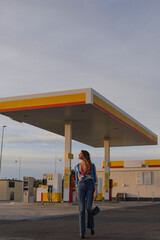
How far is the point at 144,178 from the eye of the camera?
33.8 meters

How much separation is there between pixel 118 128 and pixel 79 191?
59.5 ft

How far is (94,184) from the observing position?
715 centimetres

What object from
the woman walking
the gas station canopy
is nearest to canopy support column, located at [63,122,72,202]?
the gas station canopy

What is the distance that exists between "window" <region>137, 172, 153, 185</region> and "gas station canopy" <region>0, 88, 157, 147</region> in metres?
5.55

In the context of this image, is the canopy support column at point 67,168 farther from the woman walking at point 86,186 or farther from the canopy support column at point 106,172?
the woman walking at point 86,186

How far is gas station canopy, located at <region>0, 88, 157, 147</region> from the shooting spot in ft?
60.2

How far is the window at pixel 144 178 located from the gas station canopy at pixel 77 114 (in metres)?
5.55

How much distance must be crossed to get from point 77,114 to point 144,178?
15.6 m

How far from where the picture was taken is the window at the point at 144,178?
3344 cm

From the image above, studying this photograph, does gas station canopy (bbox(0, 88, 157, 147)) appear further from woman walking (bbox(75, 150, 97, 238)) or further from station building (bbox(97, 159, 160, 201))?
woman walking (bbox(75, 150, 97, 238))

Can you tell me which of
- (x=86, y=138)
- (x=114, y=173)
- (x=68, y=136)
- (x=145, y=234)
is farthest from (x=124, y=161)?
(x=145, y=234)

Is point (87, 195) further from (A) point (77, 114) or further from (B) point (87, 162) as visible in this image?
(A) point (77, 114)

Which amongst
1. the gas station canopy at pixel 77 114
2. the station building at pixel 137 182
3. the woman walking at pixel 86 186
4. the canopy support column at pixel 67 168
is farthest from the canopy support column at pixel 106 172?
the woman walking at pixel 86 186

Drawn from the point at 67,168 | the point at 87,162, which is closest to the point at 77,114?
the point at 67,168
